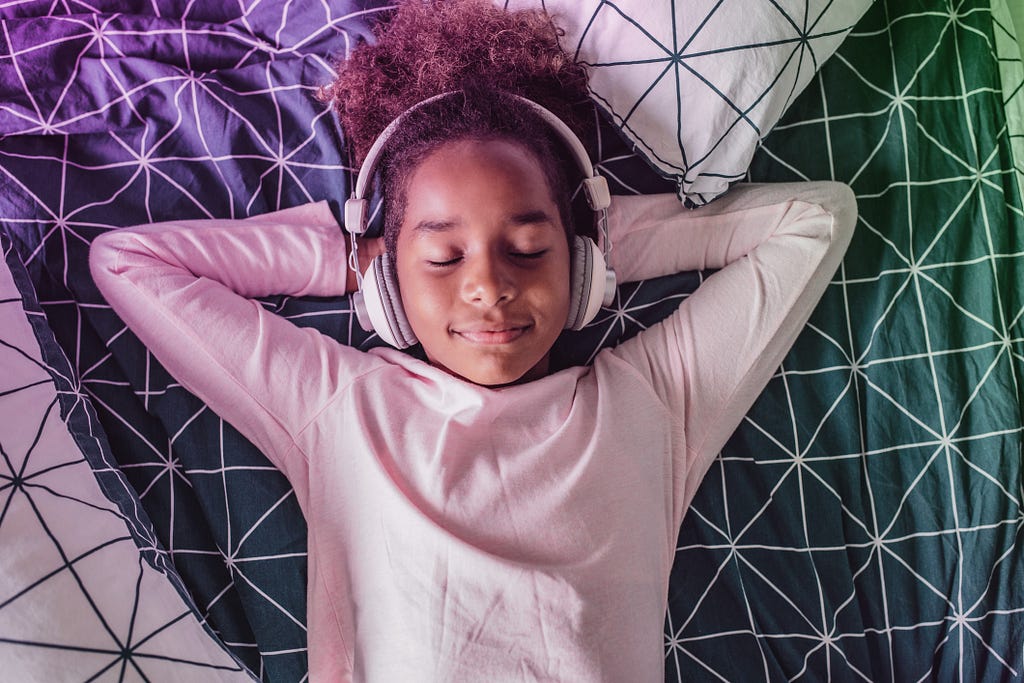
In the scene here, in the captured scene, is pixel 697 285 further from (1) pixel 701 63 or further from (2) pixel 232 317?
(2) pixel 232 317

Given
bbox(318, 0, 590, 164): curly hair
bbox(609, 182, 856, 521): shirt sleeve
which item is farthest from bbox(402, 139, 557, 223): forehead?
bbox(609, 182, 856, 521): shirt sleeve

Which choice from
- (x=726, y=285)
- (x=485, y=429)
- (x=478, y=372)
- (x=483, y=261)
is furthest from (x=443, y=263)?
(x=726, y=285)

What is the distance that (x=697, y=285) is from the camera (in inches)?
58.8

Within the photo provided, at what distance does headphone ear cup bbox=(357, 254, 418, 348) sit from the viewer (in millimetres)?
1232

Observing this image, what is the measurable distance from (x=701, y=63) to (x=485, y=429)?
29.2 inches

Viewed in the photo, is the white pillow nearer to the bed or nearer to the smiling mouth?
the bed

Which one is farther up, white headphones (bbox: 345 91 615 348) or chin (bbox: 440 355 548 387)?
white headphones (bbox: 345 91 615 348)

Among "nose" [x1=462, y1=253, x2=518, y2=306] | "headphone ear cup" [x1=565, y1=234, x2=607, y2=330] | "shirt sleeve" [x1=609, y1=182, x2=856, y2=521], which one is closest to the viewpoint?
"nose" [x1=462, y1=253, x2=518, y2=306]

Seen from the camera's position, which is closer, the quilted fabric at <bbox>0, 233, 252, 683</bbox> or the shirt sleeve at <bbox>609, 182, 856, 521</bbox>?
the quilted fabric at <bbox>0, 233, 252, 683</bbox>

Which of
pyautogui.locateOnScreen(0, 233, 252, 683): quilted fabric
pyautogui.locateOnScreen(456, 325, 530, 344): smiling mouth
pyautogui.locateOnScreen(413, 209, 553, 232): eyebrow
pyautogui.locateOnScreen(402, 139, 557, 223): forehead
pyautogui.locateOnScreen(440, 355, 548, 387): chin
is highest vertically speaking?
pyautogui.locateOnScreen(402, 139, 557, 223): forehead

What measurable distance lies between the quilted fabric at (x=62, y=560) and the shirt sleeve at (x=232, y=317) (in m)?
0.16

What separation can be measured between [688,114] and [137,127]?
1.05 metres

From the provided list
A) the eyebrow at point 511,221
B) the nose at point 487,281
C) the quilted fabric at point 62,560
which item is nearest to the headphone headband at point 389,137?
the eyebrow at point 511,221

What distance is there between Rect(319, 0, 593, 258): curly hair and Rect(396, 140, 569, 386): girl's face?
2.4 inches
